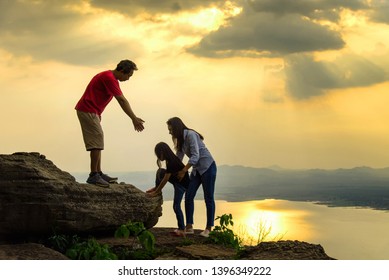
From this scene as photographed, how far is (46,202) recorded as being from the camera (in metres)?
10.2

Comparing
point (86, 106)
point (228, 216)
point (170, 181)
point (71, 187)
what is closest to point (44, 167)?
point (71, 187)

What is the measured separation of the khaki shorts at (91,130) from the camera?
10.2 metres

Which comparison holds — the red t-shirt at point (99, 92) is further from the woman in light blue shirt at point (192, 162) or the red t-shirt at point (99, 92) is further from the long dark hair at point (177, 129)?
the woman in light blue shirt at point (192, 162)

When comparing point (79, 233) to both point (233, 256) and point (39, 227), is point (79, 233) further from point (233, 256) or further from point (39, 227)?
point (233, 256)

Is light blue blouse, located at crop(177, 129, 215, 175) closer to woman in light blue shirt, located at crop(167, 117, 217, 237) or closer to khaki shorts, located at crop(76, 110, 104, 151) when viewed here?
woman in light blue shirt, located at crop(167, 117, 217, 237)

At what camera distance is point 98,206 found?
10625 millimetres

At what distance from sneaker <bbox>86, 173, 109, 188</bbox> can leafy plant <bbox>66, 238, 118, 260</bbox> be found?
107 cm

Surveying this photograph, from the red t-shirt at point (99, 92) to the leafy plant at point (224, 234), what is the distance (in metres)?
2.67

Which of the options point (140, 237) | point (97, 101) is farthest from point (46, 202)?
point (97, 101)

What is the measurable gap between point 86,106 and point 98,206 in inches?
65.2

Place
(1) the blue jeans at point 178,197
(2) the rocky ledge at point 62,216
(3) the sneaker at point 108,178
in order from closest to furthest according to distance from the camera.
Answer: (2) the rocky ledge at point 62,216 < (1) the blue jeans at point 178,197 < (3) the sneaker at point 108,178

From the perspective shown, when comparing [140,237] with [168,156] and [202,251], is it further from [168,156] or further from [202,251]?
[168,156]

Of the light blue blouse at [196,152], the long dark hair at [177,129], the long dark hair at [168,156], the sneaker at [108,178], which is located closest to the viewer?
the light blue blouse at [196,152]

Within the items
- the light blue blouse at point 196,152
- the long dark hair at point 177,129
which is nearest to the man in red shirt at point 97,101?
the long dark hair at point 177,129
